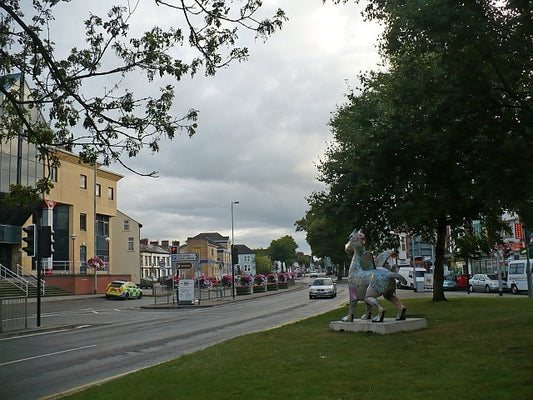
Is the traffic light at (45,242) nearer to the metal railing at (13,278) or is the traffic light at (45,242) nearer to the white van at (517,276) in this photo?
the metal railing at (13,278)

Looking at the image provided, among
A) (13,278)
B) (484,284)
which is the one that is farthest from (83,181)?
(484,284)

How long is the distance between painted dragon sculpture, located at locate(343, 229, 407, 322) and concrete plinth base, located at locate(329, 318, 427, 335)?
0.86 ft

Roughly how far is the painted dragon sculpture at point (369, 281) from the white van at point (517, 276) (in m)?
29.7

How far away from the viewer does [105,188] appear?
61500mm

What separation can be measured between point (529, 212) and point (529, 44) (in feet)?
12.4

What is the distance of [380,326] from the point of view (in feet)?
43.8

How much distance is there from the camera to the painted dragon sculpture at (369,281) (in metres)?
13.7

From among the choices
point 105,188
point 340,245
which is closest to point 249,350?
point 105,188

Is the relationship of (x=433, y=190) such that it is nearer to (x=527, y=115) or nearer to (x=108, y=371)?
(x=527, y=115)

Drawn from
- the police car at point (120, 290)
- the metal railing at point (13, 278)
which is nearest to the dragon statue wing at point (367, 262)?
the metal railing at point (13, 278)

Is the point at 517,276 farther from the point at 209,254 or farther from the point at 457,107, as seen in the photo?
the point at 209,254

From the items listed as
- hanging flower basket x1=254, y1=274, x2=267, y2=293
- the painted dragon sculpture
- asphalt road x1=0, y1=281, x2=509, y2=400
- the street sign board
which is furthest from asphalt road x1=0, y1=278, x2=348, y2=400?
hanging flower basket x1=254, y1=274, x2=267, y2=293

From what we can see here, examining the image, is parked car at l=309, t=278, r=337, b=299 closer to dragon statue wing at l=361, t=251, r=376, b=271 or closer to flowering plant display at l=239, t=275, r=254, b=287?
flowering plant display at l=239, t=275, r=254, b=287

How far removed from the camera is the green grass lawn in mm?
7125
